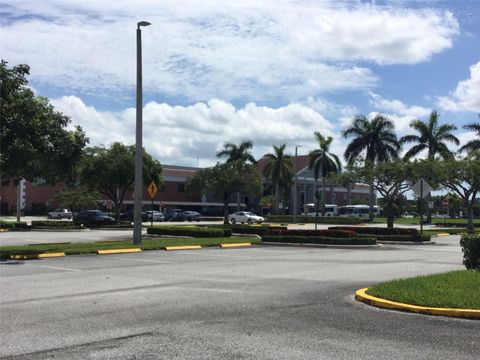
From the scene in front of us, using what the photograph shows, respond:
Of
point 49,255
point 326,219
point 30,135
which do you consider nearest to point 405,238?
point 49,255

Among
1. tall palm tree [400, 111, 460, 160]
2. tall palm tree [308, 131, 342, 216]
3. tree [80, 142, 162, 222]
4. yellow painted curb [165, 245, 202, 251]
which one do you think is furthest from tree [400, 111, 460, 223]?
yellow painted curb [165, 245, 202, 251]

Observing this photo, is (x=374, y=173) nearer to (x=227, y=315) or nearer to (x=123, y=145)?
(x=123, y=145)

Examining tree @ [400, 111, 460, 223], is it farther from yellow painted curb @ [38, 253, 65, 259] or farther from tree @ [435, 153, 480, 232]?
yellow painted curb @ [38, 253, 65, 259]

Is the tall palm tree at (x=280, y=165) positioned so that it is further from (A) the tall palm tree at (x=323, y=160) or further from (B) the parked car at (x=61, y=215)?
(B) the parked car at (x=61, y=215)

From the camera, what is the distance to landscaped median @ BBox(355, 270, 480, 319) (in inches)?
338

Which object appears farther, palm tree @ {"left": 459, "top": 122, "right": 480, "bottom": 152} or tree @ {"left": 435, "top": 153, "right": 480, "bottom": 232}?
palm tree @ {"left": 459, "top": 122, "right": 480, "bottom": 152}

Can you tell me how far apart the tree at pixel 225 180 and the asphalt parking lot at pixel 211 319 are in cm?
3072

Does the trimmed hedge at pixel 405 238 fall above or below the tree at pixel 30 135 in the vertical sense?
below

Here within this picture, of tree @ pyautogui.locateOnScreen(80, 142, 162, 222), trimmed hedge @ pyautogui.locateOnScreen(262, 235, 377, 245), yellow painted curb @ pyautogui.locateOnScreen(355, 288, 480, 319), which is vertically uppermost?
tree @ pyautogui.locateOnScreen(80, 142, 162, 222)

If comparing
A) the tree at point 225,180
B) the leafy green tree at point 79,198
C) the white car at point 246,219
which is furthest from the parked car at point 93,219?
the white car at point 246,219

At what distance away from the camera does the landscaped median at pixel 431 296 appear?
8.58m

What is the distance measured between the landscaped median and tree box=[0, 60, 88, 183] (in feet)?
40.3

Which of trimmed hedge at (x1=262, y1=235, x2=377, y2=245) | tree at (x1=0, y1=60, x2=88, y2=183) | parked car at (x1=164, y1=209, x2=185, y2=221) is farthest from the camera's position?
parked car at (x1=164, y1=209, x2=185, y2=221)

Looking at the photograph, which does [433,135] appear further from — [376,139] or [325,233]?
[325,233]
